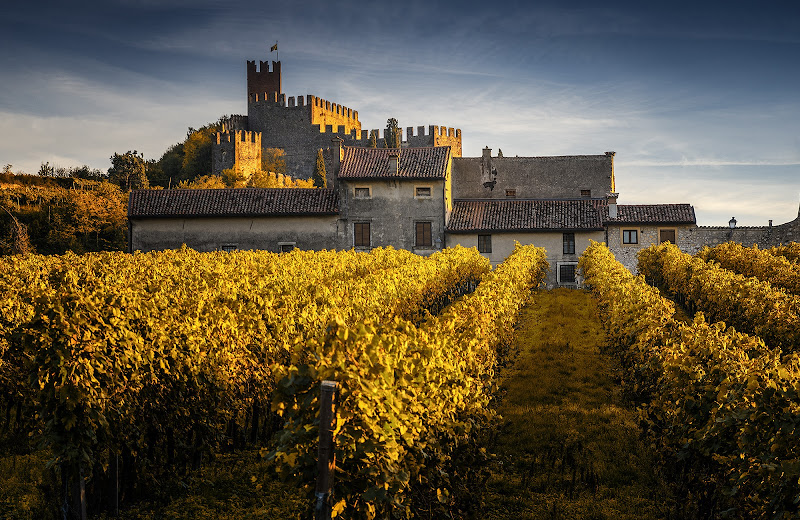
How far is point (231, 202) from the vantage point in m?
40.0

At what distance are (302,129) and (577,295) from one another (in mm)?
54073

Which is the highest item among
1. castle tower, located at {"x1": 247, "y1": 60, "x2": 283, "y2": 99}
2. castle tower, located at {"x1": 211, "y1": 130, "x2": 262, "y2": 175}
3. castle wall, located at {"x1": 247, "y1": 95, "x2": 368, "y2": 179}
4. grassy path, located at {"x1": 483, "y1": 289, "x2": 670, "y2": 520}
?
castle tower, located at {"x1": 247, "y1": 60, "x2": 283, "y2": 99}

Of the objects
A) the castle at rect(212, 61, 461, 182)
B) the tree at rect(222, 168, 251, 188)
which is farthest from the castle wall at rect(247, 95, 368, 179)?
the tree at rect(222, 168, 251, 188)

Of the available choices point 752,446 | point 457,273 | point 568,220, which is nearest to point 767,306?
point 752,446

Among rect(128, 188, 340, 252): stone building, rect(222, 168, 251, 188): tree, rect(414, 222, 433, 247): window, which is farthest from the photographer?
rect(222, 168, 251, 188): tree

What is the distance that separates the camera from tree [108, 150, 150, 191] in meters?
56.7

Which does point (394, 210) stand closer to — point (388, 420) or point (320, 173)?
point (320, 173)

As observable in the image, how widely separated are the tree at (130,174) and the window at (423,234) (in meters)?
26.9

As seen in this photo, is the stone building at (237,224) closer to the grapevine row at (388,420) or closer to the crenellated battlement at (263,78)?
the grapevine row at (388,420)

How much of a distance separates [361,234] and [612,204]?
14.4 metres

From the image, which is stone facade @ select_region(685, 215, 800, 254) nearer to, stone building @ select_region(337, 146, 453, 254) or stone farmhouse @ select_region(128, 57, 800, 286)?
stone farmhouse @ select_region(128, 57, 800, 286)

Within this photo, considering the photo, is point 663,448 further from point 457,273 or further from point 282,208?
point 282,208

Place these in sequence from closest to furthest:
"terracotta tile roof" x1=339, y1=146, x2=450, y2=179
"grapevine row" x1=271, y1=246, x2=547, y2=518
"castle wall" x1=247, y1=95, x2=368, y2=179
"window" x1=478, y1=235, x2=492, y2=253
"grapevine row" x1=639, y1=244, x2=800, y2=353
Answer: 1. "grapevine row" x1=271, y1=246, x2=547, y2=518
2. "grapevine row" x1=639, y1=244, x2=800, y2=353
3. "terracotta tile roof" x1=339, y1=146, x2=450, y2=179
4. "window" x1=478, y1=235, x2=492, y2=253
5. "castle wall" x1=247, y1=95, x2=368, y2=179

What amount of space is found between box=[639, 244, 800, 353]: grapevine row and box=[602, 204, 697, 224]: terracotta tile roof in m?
9.38
